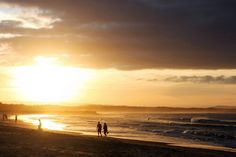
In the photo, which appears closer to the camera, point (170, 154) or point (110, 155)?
point (110, 155)

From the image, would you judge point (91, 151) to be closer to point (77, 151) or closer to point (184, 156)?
point (77, 151)

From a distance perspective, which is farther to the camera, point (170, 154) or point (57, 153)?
point (170, 154)

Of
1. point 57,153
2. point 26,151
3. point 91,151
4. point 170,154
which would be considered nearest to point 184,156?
point 170,154

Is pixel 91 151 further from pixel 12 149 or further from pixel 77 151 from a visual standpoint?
pixel 12 149

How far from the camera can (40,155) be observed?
84.6ft

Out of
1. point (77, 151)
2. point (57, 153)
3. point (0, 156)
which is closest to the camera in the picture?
point (0, 156)

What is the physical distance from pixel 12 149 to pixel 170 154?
1159 cm

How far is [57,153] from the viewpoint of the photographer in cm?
2723

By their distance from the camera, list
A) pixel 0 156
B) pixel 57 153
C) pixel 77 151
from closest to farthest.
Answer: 1. pixel 0 156
2. pixel 57 153
3. pixel 77 151

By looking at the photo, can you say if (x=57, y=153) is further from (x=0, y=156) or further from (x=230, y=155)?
(x=230, y=155)

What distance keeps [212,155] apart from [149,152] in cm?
Answer: 477

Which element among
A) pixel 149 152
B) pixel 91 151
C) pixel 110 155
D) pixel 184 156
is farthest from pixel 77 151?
pixel 184 156

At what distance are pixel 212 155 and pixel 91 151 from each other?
9175 mm

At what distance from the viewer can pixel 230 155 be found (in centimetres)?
3103
